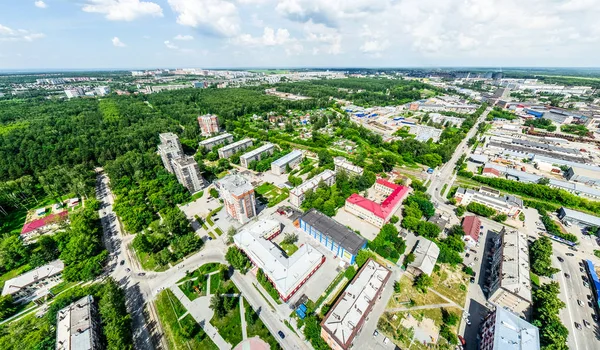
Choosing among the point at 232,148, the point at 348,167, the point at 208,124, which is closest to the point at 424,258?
the point at 348,167

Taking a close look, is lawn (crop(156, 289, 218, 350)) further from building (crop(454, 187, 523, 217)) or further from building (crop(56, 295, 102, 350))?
building (crop(454, 187, 523, 217))

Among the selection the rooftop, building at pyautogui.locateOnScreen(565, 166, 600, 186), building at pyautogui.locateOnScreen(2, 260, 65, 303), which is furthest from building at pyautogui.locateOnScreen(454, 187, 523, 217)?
building at pyautogui.locateOnScreen(2, 260, 65, 303)

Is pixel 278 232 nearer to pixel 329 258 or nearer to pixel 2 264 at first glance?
pixel 329 258

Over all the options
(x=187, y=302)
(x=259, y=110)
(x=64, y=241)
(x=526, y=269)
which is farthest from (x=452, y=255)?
(x=259, y=110)

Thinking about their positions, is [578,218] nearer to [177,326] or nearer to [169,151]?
[177,326]

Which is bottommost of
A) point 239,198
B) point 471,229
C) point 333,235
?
point 471,229

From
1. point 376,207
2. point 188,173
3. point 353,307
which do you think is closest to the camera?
point 353,307
